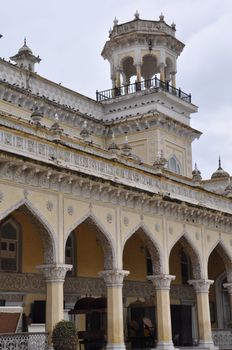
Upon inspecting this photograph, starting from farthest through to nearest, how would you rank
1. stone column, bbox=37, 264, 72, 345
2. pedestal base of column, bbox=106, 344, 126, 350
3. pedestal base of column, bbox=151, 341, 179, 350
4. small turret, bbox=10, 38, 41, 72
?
small turret, bbox=10, 38, 41, 72, pedestal base of column, bbox=151, 341, 179, 350, pedestal base of column, bbox=106, 344, 126, 350, stone column, bbox=37, 264, 72, 345

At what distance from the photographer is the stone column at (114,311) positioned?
2108 cm

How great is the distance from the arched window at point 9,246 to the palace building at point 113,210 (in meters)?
0.04

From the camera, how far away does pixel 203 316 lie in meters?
26.0

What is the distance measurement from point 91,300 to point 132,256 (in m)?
5.00

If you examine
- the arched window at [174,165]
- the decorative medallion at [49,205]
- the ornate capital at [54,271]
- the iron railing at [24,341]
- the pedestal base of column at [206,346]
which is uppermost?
the arched window at [174,165]

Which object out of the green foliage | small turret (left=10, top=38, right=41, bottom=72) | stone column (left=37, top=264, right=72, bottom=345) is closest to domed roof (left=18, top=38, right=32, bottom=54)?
small turret (left=10, top=38, right=41, bottom=72)

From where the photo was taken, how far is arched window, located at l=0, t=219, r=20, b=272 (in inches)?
861

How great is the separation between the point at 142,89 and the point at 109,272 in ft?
49.5

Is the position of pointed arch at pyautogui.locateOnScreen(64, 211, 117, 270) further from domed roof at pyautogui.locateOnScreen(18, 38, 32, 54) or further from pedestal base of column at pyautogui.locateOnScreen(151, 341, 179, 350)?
domed roof at pyautogui.locateOnScreen(18, 38, 32, 54)

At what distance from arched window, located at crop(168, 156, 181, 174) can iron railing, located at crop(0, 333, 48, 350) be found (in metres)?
17.0

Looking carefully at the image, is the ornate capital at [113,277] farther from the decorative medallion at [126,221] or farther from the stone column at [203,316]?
the stone column at [203,316]

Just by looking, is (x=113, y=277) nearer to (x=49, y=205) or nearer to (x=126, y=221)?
(x=126, y=221)

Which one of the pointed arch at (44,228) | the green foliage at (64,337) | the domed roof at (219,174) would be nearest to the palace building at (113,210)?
the pointed arch at (44,228)

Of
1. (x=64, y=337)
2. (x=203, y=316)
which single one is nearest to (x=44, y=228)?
(x=64, y=337)
